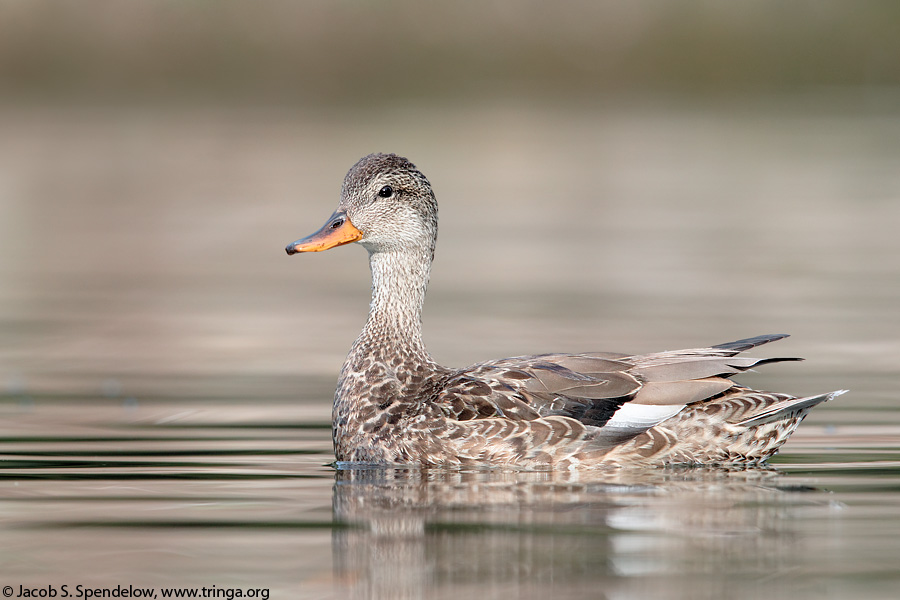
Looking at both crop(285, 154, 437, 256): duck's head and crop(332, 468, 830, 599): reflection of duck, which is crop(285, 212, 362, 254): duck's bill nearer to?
crop(285, 154, 437, 256): duck's head

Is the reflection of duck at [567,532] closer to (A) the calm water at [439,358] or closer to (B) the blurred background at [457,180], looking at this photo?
(A) the calm water at [439,358]

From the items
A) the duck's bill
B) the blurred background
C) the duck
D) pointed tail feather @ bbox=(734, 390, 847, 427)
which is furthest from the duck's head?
pointed tail feather @ bbox=(734, 390, 847, 427)

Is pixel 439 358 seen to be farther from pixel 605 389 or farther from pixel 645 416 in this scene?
pixel 645 416

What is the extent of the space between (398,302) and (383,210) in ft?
1.89

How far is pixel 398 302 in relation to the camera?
9.96 meters

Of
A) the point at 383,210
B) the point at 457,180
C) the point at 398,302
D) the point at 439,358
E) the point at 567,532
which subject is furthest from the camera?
the point at 457,180

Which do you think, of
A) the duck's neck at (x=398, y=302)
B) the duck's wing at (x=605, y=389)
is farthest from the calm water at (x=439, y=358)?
the duck's neck at (x=398, y=302)

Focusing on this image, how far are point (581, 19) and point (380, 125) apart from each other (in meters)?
24.7

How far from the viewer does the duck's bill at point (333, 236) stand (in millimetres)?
9523

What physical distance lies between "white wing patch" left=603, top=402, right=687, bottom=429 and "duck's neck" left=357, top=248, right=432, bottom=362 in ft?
5.15

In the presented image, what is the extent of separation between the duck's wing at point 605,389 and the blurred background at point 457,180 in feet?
7.17

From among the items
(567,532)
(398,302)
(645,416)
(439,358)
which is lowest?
(567,532)

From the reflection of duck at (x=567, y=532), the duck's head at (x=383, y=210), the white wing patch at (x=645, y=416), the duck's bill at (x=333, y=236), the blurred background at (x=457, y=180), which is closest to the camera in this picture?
the reflection of duck at (x=567, y=532)

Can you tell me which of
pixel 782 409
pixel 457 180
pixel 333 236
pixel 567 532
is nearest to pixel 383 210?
pixel 333 236
